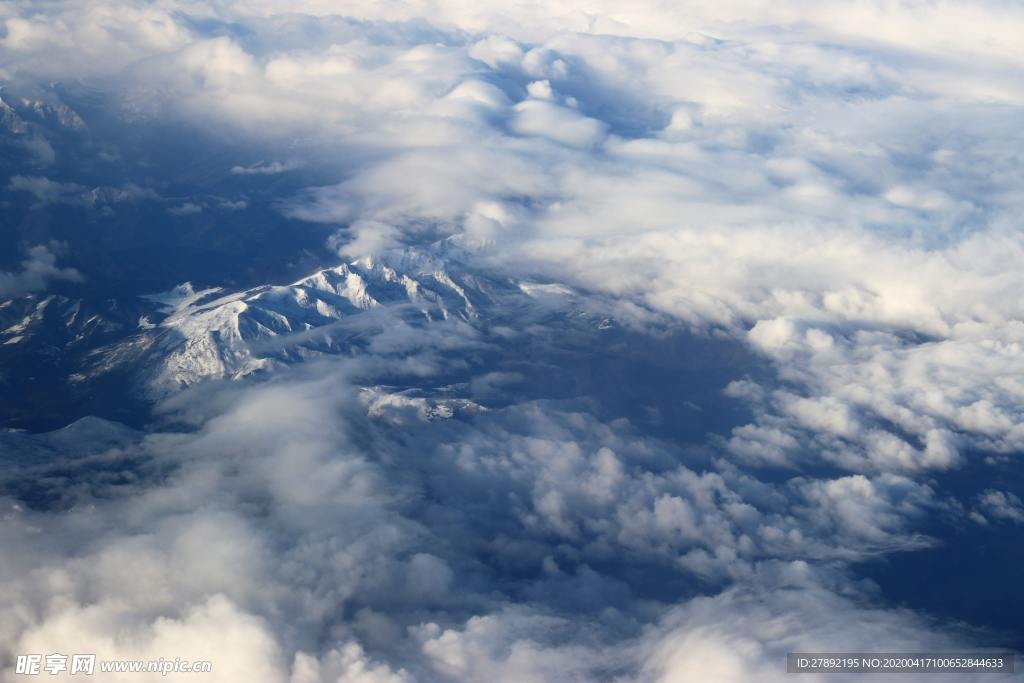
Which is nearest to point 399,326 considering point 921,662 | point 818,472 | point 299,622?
point 818,472

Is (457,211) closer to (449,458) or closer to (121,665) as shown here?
(449,458)

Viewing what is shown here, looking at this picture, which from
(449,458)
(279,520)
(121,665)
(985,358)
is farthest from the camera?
(985,358)

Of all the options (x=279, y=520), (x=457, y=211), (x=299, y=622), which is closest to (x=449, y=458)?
(x=279, y=520)

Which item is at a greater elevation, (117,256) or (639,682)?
(639,682)

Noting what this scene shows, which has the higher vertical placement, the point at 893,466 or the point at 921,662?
the point at 921,662

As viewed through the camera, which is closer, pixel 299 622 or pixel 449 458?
pixel 299 622

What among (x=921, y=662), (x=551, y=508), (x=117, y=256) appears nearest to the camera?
(x=921, y=662)

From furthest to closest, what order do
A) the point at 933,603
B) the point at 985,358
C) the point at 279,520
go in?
the point at 985,358
the point at 933,603
the point at 279,520

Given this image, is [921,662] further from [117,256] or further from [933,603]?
[117,256]

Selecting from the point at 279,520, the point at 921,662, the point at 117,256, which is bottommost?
the point at 117,256
